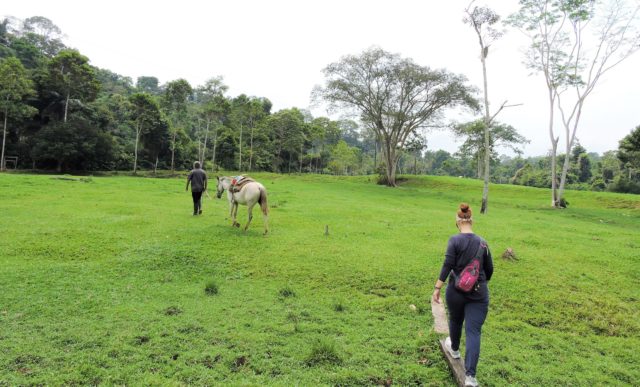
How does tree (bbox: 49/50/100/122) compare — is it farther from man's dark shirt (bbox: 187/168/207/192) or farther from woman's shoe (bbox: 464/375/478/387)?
woman's shoe (bbox: 464/375/478/387)

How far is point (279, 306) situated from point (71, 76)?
159 feet

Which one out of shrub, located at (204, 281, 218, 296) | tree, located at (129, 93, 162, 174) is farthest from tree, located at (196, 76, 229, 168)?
shrub, located at (204, 281, 218, 296)

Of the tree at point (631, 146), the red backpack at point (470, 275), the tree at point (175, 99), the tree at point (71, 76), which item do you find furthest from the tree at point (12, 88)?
the tree at point (631, 146)

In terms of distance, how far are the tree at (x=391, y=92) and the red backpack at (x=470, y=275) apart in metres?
35.4

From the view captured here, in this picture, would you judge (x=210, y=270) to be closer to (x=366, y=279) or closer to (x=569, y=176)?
(x=366, y=279)

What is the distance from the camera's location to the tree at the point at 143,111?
1828 inches

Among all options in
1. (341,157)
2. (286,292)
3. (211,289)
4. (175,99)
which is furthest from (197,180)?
(341,157)

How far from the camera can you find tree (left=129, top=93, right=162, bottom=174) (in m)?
46.4

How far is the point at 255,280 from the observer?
Result: 7.72m

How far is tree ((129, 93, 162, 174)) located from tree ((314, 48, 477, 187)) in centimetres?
2372

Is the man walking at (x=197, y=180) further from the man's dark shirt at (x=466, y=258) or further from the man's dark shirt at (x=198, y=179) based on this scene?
the man's dark shirt at (x=466, y=258)

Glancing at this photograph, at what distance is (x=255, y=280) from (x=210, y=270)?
119 centimetres

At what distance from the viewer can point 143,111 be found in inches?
1871

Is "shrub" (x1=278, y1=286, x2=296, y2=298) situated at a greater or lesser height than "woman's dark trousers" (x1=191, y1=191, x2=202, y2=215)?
lesser
